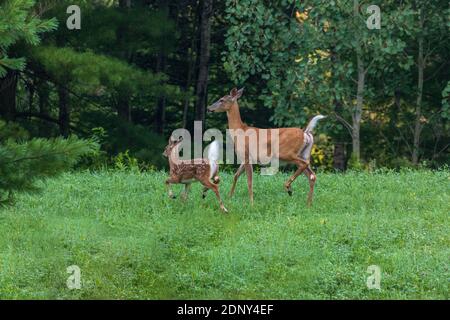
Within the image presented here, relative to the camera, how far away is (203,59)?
2419 centimetres

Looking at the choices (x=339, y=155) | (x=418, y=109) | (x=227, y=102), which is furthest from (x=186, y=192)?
(x=339, y=155)

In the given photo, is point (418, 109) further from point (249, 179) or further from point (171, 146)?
point (171, 146)

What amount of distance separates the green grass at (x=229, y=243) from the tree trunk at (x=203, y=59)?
7.64 m

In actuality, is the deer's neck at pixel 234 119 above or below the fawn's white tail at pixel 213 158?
above

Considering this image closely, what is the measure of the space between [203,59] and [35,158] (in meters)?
15.5

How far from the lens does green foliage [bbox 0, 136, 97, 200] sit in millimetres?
8820

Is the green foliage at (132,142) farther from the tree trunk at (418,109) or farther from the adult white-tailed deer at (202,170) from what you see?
the adult white-tailed deer at (202,170)

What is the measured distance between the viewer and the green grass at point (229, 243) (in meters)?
11.2

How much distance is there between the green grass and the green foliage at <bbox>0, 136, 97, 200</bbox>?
0.68 metres

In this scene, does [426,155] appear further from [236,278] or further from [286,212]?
[236,278]

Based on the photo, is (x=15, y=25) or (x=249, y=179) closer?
(x=15, y=25)

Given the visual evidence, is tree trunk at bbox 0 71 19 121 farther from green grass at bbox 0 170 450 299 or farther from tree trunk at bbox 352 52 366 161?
tree trunk at bbox 352 52 366 161

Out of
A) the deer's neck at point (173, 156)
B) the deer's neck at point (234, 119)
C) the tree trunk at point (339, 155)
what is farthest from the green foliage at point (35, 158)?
the tree trunk at point (339, 155)
